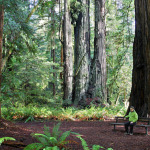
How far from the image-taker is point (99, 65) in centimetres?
1405

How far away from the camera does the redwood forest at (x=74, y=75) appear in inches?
271

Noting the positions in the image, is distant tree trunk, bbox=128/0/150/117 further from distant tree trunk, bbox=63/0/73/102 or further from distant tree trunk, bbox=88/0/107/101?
distant tree trunk, bbox=63/0/73/102

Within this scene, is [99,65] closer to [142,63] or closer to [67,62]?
[67,62]

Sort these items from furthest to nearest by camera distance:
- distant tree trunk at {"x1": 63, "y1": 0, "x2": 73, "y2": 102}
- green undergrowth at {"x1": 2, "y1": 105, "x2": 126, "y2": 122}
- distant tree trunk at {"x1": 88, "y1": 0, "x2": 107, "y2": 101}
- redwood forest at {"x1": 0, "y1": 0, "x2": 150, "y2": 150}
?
distant tree trunk at {"x1": 63, "y1": 0, "x2": 73, "y2": 102}
distant tree trunk at {"x1": 88, "y1": 0, "x2": 107, "y2": 101}
green undergrowth at {"x1": 2, "y1": 105, "x2": 126, "y2": 122}
redwood forest at {"x1": 0, "y1": 0, "x2": 150, "y2": 150}

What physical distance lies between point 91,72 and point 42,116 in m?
5.09

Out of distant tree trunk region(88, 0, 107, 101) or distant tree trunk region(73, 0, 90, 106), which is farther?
distant tree trunk region(73, 0, 90, 106)

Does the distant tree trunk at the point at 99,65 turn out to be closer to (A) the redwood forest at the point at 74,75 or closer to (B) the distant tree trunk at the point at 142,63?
→ (A) the redwood forest at the point at 74,75

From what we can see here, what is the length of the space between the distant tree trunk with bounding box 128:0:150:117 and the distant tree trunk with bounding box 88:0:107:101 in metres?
4.03

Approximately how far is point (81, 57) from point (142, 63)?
5.62 m

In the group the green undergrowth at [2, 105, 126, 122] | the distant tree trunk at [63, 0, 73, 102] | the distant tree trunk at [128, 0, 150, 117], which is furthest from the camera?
the distant tree trunk at [63, 0, 73, 102]

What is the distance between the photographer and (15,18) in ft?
23.5

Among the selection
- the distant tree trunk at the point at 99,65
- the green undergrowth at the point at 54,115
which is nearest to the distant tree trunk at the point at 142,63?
the green undergrowth at the point at 54,115

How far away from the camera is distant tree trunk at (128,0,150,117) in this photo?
326 inches

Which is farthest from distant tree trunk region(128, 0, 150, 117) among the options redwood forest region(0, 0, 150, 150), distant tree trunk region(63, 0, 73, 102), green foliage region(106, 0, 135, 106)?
green foliage region(106, 0, 135, 106)
